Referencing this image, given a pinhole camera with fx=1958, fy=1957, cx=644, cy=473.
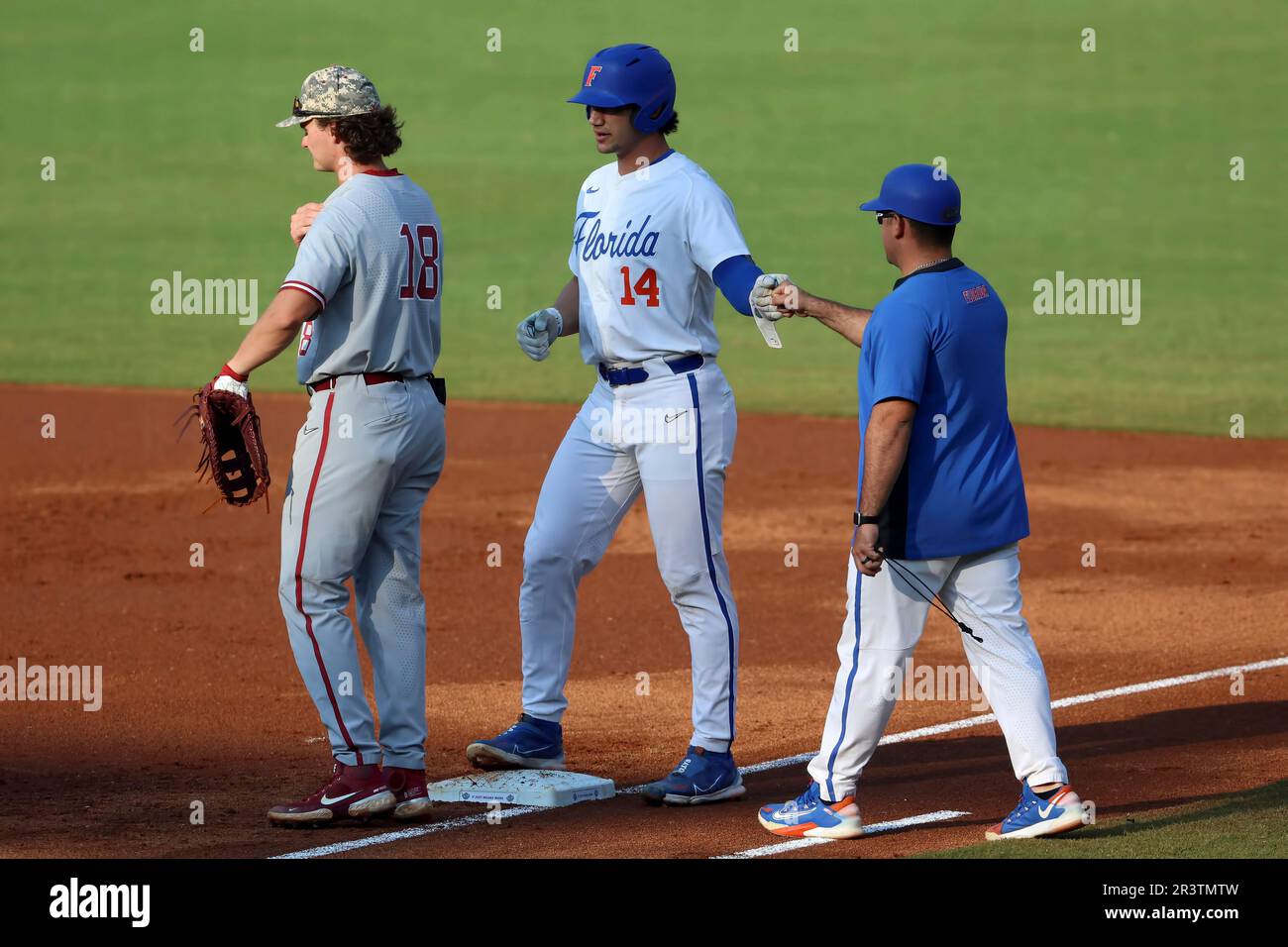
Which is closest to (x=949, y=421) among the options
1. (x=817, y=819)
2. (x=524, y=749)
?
(x=817, y=819)

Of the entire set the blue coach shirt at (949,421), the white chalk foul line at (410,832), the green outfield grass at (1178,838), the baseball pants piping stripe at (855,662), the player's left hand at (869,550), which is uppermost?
the blue coach shirt at (949,421)

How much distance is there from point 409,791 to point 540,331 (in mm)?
1535

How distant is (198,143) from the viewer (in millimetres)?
27031

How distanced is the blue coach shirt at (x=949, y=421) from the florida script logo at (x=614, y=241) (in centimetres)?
100

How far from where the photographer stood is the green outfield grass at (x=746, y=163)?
18484 mm

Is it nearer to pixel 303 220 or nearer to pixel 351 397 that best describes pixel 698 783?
pixel 351 397

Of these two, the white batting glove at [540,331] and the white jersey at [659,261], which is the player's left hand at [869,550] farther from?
the white batting glove at [540,331]

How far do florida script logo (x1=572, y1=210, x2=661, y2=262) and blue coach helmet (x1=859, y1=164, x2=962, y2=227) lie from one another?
0.95 m

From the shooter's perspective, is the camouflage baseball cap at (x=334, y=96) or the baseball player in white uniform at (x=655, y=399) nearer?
the camouflage baseball cap at (x=334, y=96)

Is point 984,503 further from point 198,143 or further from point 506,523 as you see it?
point 198,143

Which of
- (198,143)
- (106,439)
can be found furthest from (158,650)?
(198,143)

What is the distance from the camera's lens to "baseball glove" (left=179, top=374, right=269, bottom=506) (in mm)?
5797

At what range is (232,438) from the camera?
5945 mm

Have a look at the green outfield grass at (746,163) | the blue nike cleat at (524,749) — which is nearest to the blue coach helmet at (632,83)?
the blue nike cleat at (524,749)
